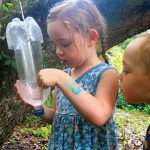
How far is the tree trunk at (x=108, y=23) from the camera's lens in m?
3.41

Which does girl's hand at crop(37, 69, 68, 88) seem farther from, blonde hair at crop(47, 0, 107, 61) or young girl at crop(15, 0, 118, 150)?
blonde hair at crop(47, 0, 107, 61)

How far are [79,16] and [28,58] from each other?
356 millimetres

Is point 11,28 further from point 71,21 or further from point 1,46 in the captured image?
point 1,46

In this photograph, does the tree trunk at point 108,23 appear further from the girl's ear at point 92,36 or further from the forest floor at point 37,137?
the girl's ear at point 92,36

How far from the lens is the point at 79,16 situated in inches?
83.7

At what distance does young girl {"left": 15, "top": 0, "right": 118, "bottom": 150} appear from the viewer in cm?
A: 206

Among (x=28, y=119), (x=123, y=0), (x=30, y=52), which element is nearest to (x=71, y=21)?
(x=30, y=52)

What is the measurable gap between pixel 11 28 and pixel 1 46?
113cm

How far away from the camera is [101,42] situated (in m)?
2.30

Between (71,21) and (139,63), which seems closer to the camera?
(139,63)

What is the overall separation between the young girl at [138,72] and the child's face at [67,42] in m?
0.37

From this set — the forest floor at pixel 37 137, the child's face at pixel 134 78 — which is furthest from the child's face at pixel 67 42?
the forest floor at pixel 37 137

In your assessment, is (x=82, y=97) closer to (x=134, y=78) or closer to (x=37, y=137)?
(x=134, y=78)

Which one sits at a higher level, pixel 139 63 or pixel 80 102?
pixel 139 63
